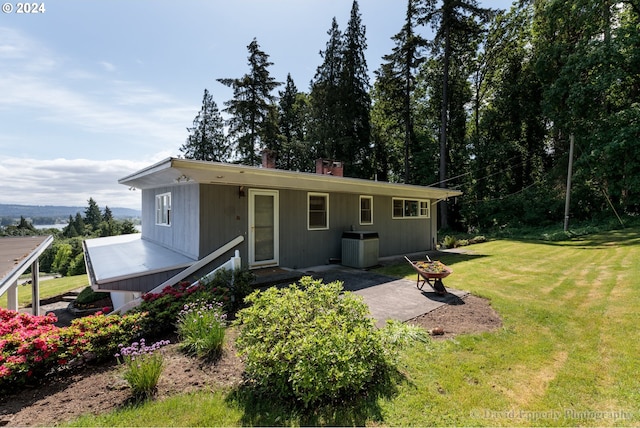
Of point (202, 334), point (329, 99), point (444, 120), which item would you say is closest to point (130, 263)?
point (202, 334)

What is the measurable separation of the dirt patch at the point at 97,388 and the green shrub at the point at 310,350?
0.55m

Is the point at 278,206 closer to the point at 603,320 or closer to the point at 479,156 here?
the point at 603,320

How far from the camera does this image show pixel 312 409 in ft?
8.55

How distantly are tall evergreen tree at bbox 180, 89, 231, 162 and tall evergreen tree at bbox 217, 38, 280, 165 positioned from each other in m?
5.51

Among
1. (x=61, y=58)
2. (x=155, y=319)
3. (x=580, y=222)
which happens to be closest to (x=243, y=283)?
(x=155, y=319)

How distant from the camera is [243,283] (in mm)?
5516

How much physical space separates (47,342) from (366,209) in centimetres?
835

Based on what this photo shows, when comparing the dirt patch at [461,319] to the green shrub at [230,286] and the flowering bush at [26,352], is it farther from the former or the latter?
the flowering bush at [26,352]

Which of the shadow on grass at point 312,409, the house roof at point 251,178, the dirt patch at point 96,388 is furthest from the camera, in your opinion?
the house roof at point 251,178

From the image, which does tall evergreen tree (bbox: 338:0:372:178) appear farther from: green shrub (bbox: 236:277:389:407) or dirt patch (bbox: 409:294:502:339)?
green shrub (bbox: 236:277:389:407)

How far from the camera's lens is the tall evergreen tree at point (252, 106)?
2109cm

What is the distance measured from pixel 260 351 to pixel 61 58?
8.98 meters

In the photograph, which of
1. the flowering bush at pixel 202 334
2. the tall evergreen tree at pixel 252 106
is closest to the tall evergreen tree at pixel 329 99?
the tall evergreen tree at pixel 252 106
